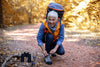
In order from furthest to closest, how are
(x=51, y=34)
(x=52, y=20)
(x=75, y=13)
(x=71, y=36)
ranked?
1. (x=75, y=13)
2. (x=71, y=36)
3. (x=51, y=34)
4. (x=52, y=20)

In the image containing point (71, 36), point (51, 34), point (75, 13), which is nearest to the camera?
point (51, 34)

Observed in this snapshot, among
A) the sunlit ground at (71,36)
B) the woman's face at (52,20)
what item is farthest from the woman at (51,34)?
the sunlit ground at (71,36)

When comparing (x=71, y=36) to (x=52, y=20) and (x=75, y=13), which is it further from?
(x=52, y=20)

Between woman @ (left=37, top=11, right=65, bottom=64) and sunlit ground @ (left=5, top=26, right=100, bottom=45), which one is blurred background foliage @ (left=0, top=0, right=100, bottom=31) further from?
woman @ (left=37, top=11, right=65, bottom=64)

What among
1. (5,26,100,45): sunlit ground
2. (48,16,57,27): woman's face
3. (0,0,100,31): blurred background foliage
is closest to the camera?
(48,16,57,27): woman's face

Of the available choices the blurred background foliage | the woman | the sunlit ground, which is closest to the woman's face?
the woman

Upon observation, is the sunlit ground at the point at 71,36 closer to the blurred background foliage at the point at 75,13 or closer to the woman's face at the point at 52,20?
the blurred background foliage at the point at 75,13

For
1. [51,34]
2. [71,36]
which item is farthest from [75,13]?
[51,34]

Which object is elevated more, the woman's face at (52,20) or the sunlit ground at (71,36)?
the woman's face at (52,20)

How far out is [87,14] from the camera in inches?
307

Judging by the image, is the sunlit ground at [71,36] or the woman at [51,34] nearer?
the woman at [51,34]

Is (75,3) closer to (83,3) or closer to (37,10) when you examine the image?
(83,3)

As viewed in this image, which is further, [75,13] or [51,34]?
[75,13]

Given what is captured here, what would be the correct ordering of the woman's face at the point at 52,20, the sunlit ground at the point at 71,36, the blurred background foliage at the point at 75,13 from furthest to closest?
the blurred background foliage at the point at 75,13 → the sunlit ground at the point at 71,36 → the woman's face at the point at 52,20
